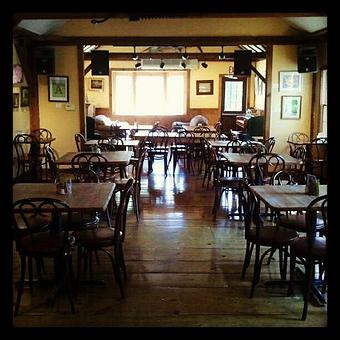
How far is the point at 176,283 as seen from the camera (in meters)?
4.04

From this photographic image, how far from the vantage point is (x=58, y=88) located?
390 inches

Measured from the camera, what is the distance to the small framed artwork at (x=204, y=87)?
592 inches

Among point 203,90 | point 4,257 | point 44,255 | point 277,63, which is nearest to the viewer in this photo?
point 4,257

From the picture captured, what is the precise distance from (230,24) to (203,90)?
5.50m

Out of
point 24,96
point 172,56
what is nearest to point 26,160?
point 24,96

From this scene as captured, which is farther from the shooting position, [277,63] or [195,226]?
[277,63]

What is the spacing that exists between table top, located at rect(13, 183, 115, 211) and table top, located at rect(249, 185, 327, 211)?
1249mm

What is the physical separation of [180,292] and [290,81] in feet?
22.1

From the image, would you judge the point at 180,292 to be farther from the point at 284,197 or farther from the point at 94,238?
the point at 284,197

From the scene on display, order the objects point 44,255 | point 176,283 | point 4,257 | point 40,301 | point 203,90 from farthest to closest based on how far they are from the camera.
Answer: point 203,90 < point 176,283 < point 40,301 < point 44,255 < point 4,257

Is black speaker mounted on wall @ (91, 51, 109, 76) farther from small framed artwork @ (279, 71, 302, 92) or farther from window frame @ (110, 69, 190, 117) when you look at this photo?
window frame @ (110, 69, 190, 117)
